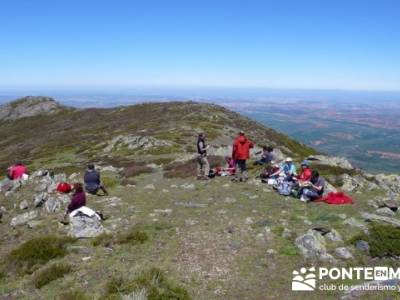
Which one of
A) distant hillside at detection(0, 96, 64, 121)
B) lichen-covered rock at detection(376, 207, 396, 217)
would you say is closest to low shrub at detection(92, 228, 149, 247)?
lichen-covered rock at detection(376, 207, 396, 217)

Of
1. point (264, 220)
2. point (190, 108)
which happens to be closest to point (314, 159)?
point (264, 220)

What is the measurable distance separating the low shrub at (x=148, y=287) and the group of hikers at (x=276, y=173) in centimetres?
1146

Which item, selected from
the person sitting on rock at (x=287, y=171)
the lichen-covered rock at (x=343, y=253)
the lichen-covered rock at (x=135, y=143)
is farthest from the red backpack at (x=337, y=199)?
the lichen-covered rock at (x=135, y=143)

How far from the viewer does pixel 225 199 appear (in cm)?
2105

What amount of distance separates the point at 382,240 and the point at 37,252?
11922 mm

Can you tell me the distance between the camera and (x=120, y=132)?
67750mm

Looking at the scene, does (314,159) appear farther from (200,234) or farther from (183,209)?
(200,234)

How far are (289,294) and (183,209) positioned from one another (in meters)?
8.59

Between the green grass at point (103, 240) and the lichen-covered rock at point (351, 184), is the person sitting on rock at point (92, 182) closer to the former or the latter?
the green grass at point (103, 240)

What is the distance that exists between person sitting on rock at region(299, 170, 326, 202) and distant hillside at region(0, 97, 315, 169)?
18.7m

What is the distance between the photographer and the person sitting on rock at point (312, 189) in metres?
21.0

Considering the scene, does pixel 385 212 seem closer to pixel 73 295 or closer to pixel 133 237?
pixel 133 237

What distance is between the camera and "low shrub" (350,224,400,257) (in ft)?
45.3

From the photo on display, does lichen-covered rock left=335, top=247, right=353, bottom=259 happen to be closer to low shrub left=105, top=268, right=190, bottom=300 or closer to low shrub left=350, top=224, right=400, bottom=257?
low shrub left=350, top=224, right=400, bottom=257
